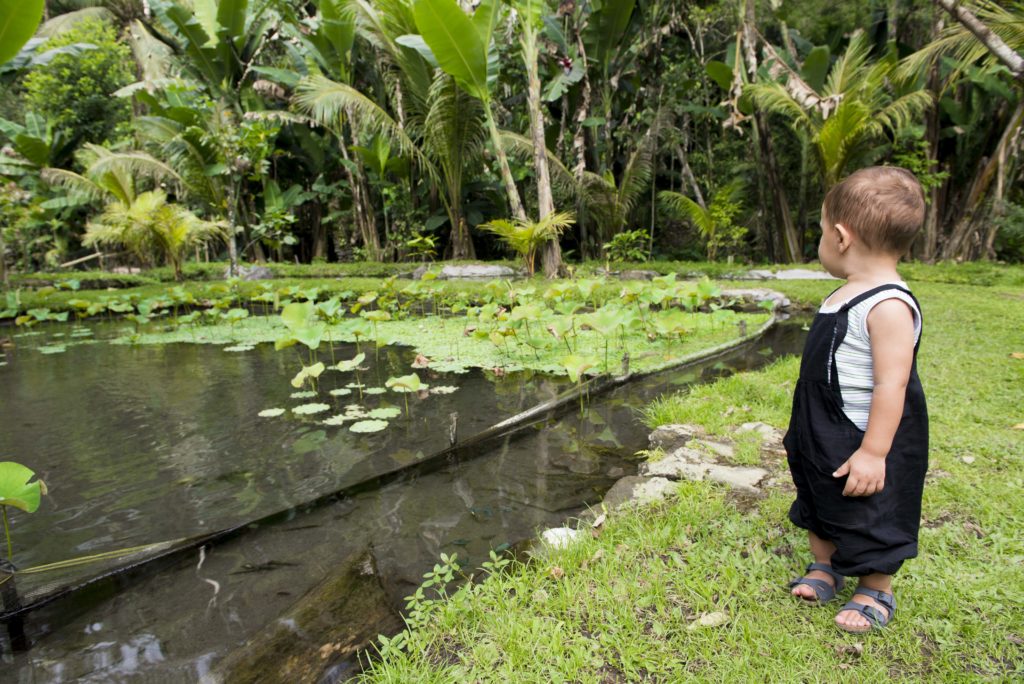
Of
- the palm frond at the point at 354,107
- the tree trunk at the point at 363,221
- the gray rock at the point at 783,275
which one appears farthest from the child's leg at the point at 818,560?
the tree trunk at the point at 363,221

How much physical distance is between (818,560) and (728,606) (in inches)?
11.6

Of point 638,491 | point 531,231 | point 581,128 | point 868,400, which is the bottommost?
point 638,491

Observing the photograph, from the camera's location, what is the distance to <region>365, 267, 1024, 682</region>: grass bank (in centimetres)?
128

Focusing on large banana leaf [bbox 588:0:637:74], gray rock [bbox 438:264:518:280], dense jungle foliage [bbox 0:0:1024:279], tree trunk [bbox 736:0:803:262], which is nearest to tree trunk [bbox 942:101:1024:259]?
dense jungle foliage [bbox 0:0:1024:279]

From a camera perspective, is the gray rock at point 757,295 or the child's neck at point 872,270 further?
the gray rock at point 757,295

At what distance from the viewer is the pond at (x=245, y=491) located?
173cm

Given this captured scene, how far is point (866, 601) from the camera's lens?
1.39 meters

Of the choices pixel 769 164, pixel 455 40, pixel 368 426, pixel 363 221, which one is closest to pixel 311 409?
pixel 368 426

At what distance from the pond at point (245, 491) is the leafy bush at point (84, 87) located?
11708 mm

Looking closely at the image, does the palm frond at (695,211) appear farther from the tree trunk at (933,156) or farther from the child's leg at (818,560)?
the child's leg at (818,560)

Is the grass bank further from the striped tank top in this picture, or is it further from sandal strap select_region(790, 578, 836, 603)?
the striped tank top

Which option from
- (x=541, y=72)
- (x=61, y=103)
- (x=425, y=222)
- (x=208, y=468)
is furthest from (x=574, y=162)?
(x=61, y=103)

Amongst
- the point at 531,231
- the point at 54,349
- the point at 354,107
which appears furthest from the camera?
the point at 354,107

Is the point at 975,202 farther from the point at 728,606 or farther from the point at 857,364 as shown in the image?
the point at 728,606
